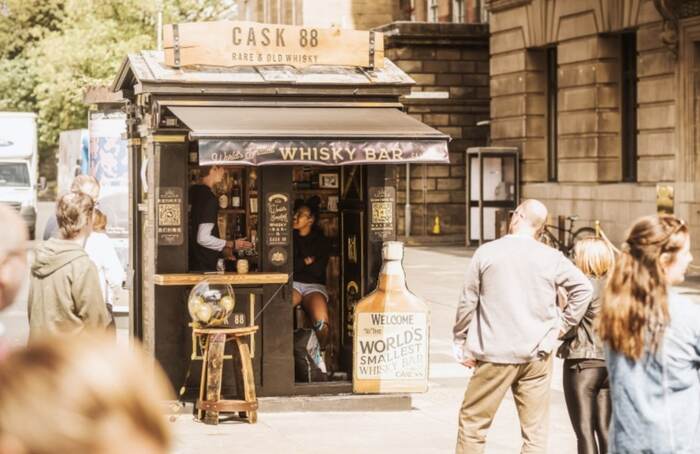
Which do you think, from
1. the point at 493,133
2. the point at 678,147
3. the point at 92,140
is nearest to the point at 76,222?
the point at 92,140

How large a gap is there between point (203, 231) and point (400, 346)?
1800 millimetres

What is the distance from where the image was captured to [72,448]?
168 cm

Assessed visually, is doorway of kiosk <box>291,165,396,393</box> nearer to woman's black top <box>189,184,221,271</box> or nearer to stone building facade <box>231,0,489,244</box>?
woman's black top <box>189,184,221,271</box>

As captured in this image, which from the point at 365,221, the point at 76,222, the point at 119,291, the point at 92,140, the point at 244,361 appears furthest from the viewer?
the point at 92,140

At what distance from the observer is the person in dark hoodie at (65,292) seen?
765 cm

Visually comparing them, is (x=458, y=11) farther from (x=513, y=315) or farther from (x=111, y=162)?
(x=513, y=315)

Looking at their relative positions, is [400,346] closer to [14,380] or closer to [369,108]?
[369,108]

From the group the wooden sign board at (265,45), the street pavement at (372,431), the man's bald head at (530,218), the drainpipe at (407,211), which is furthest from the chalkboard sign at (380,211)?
the drainpipe at (407,211)

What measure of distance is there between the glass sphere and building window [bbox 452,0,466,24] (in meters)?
33.4

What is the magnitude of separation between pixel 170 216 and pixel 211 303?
2.95 ft

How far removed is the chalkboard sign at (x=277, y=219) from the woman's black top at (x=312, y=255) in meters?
0.75

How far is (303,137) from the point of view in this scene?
1077 cm

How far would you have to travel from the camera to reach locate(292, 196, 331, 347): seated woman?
12039 mm

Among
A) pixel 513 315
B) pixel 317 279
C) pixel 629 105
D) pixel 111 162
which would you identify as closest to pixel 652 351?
pixel 513 315
